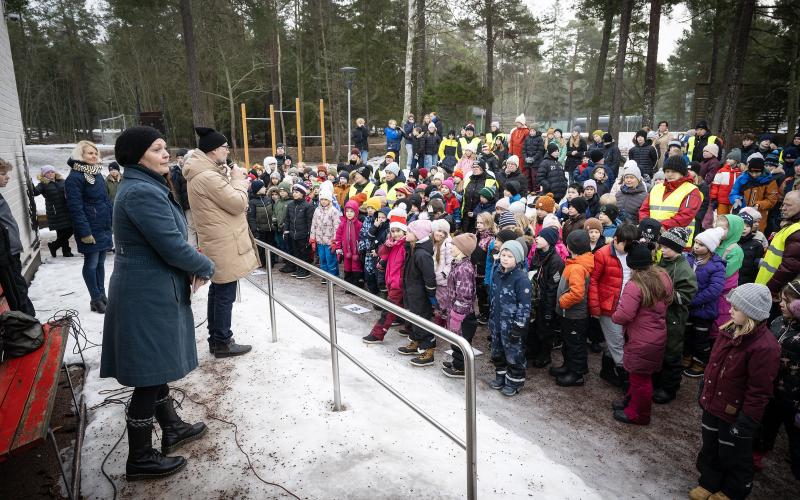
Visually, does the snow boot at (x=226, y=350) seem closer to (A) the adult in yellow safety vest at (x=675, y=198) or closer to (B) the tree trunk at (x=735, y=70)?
(A) the adult in yellow safety vest at (x=675, y=198)

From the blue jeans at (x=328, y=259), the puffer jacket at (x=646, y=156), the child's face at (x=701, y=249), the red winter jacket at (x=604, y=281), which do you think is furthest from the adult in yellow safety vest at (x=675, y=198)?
the puffer jacket at (x=646, y=156)

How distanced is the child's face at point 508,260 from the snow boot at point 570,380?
145 centimetres

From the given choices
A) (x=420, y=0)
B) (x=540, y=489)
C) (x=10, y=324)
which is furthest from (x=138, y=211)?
(x=420, y=0)

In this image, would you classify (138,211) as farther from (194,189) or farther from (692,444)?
(692,444)

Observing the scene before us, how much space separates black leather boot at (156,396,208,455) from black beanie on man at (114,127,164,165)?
5.09 feet

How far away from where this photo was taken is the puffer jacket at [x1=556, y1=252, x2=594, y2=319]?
495 cm

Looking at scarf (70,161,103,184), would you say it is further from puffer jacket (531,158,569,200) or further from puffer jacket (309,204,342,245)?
puffer jacket (531,158,569,200)

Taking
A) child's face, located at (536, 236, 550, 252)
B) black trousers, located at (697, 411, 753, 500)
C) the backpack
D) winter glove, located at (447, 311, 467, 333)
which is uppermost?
child's face, located at (536, 236, 550, 252)

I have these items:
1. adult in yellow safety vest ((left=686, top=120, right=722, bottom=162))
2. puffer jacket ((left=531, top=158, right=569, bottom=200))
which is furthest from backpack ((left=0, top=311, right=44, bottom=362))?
adult in yellow safety vest ((left=686, top=120, right=722, bottom=162))

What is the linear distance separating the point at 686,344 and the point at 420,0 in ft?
56.7

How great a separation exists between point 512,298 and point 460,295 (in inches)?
26.1

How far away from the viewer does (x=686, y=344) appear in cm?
541

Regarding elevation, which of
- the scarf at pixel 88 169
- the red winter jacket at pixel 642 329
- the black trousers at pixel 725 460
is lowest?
the black trousers at pixel 725 460

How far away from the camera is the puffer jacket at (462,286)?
524 centimetres
